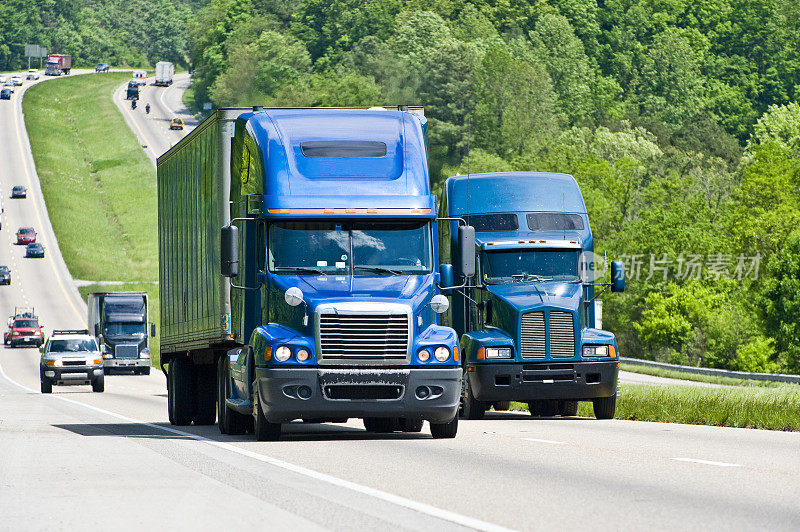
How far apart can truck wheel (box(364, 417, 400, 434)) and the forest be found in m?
5.16

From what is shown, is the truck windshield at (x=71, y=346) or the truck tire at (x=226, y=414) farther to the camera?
the truck windshield at (x=71, y=346)

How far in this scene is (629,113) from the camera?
175m

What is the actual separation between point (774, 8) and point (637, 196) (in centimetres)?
9889

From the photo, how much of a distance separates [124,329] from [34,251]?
53.8 meters

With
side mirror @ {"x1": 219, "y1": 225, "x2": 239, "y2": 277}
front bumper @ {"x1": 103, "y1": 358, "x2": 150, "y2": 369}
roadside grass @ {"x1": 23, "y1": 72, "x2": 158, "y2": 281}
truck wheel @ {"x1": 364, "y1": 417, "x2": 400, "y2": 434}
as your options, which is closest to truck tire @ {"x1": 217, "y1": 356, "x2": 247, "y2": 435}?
truck wheel @ {"x1": 364, "y1": 417, "x2": 400, "y2": 434}

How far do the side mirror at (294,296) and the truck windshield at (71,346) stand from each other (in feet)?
97.1

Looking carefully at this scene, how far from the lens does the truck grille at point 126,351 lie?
63.0m

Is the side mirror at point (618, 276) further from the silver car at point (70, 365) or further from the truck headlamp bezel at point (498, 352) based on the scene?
the silver car at point (70, 365)

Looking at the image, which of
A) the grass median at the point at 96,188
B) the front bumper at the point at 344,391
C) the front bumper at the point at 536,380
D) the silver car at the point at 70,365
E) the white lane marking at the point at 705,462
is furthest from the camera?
the grass median at the point at 96,188

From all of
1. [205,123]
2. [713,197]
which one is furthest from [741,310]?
[205,123]

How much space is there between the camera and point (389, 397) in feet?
57.5

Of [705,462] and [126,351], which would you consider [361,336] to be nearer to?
[705,462]

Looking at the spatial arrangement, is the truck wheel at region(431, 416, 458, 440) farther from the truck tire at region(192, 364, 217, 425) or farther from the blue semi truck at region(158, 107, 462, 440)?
the truck tire at region(192, 364, 217, 425)

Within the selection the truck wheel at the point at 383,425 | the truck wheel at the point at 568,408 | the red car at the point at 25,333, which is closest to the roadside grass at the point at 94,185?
the red car at the point at 25,333
